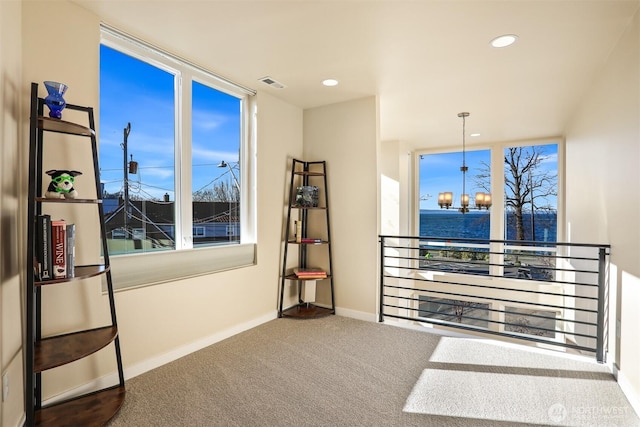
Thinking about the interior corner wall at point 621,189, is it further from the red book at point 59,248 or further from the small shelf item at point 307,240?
the red book at point 59,248

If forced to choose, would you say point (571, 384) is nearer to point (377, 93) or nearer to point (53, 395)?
point (377, 93)

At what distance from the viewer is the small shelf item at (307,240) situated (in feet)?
12.3

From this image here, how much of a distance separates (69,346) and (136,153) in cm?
141

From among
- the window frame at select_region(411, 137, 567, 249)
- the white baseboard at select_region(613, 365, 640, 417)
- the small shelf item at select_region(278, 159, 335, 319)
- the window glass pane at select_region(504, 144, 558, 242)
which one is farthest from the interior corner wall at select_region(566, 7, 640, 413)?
the window glass pane at select_region(504, 144, 558, 242)

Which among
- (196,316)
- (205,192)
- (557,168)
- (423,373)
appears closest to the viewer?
(423,373)

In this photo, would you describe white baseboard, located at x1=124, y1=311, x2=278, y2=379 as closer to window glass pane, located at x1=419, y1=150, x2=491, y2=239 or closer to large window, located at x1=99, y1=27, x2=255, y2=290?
large window, located at x1=99, y1=27, x2=255, y2=290

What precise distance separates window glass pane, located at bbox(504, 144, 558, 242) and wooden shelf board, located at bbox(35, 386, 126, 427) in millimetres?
6132

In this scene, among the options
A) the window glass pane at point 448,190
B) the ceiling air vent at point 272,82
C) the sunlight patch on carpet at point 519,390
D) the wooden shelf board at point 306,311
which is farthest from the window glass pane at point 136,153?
the window glass pane at point 448,190

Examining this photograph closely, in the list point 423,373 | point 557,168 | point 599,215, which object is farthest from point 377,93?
point 557,168

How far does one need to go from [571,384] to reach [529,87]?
2.72 m

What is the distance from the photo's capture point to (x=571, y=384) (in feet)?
7.42

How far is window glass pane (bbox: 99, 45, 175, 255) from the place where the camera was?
2.40 metres

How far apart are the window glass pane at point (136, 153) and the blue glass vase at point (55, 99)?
0.57 meters

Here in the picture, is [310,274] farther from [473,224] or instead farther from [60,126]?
[473,224]
